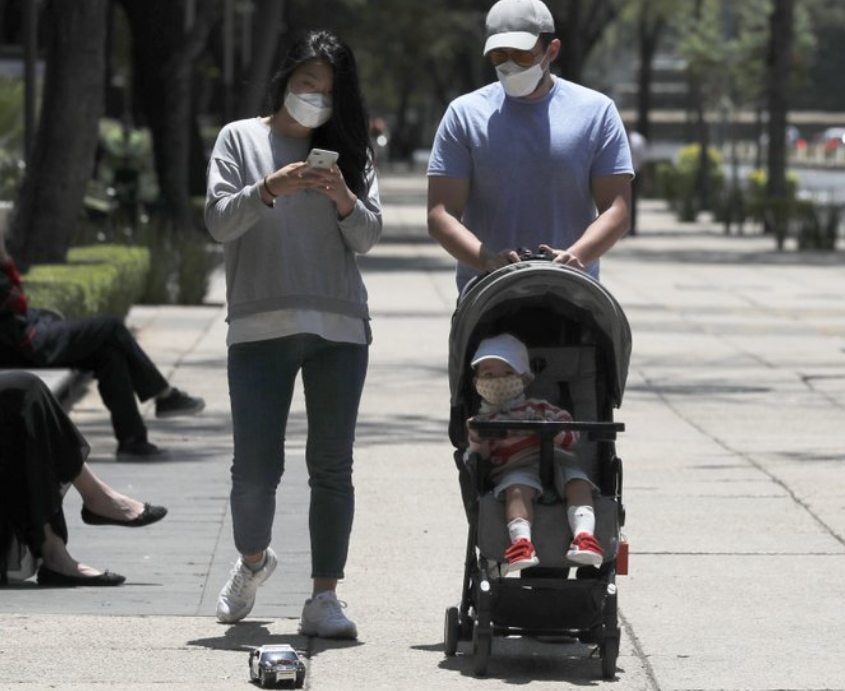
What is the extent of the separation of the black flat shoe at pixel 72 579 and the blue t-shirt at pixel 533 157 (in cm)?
188

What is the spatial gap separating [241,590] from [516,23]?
6.41ft

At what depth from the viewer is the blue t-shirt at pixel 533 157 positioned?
662 centimetres

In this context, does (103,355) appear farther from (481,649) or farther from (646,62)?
(646,62)

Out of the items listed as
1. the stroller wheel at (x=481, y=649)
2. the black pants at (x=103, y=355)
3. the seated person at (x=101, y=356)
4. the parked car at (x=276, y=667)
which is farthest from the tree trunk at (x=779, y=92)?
the parked car at (x=276, y=667)

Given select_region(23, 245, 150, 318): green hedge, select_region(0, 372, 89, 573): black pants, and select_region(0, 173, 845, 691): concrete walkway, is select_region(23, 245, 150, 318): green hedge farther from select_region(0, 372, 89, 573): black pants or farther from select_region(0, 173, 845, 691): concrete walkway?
select_region(0, 372, 89, 573): black pants

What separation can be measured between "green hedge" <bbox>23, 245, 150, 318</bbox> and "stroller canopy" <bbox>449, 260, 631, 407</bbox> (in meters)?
6.80

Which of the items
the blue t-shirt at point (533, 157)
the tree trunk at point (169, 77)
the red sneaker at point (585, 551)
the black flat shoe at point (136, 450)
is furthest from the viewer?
the tree trunk at point (169, 77)

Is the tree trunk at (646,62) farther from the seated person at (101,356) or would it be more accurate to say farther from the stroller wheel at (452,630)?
the stroller wheel at (452,630)

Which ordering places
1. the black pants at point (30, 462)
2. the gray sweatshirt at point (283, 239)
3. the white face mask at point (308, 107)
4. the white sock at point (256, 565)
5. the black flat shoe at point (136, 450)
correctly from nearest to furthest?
the white face mask at point (308, 107) < the gray sweatshirt at point (283, 239) < the white sock at point (256, 565) < the black pants at point (30, 462) < the black flat shoe at point (136, 450)

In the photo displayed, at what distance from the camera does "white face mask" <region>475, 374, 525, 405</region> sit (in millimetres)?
6250

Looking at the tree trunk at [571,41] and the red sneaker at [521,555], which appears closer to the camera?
the red sneaker at [521,555]

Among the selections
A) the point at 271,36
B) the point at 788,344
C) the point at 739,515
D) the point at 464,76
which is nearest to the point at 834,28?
the point at 464,76

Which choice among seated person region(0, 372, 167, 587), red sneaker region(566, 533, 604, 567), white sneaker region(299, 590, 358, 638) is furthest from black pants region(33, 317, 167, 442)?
red sneaker region(566, 533, 604, 567)

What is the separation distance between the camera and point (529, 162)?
21.7 ft
